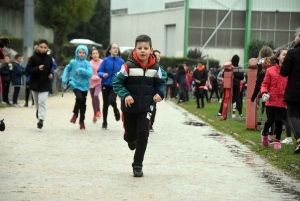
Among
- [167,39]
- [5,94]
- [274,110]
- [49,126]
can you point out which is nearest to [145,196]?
[274,110]

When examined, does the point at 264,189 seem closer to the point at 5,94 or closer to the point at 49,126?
the point at 49,126

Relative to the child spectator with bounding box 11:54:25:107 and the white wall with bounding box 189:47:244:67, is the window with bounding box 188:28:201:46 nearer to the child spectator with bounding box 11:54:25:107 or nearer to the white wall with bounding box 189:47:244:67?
the white wall with bounding box 189:47:244:67

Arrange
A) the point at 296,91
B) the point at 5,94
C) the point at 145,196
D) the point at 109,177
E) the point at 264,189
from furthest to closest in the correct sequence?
1. the point at 5,94
2. the point at 296,91
3. the point at 109,177
4. the point at 264,189
5. the point at 145,196

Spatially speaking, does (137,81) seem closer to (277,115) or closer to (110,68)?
(277,115)

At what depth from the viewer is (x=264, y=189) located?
8477mm

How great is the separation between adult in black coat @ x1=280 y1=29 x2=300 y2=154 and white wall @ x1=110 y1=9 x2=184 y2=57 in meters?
55.4

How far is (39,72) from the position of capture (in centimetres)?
1539

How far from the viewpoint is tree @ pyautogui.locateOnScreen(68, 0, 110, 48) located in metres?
92.9

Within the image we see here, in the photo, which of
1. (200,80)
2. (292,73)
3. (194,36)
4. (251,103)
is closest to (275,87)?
(292,73)

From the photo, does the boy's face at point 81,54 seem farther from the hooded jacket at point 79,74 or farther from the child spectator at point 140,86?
the child spectator at point 140,86

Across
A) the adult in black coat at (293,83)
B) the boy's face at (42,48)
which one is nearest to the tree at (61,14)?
the boy's face at (42,48)

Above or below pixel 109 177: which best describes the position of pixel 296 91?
above

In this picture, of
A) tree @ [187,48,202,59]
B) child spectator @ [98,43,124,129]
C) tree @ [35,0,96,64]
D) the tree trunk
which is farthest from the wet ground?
tree @ [187,48,202,59]

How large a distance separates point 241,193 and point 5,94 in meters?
18.4
